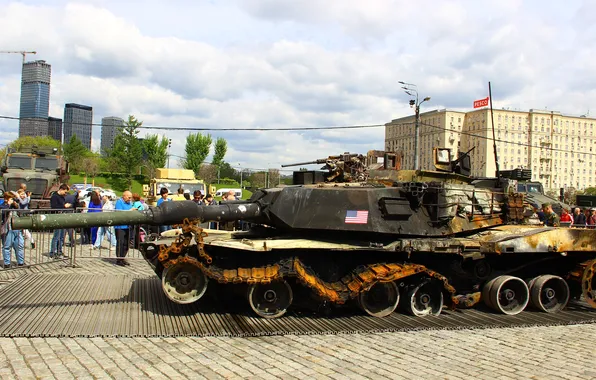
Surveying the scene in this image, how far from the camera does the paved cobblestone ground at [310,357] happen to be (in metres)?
5.69

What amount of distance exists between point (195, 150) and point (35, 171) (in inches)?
1818

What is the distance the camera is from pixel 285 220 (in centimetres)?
858

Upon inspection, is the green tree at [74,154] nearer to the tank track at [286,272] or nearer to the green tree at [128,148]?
the green tree at [128,148]

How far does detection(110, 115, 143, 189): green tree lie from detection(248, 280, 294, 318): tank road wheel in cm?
5324

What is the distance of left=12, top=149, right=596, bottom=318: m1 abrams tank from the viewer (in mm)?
7953

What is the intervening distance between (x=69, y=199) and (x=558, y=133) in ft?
251

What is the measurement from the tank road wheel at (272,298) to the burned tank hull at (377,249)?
2cm

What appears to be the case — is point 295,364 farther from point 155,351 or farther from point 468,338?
point 468,338

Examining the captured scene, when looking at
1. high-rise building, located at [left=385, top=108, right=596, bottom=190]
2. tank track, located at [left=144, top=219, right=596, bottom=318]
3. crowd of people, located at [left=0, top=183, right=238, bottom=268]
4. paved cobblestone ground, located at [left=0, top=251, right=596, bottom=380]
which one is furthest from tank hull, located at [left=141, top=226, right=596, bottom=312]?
high-rise building, located at [left=385, top=108, right=596, bottom=190]

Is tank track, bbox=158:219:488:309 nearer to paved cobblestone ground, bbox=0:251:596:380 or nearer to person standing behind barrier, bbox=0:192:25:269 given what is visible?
paved cobblestone ground, bbox=0:251:596:380

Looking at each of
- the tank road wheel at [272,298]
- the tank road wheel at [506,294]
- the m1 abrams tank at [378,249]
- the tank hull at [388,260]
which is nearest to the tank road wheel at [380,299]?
the m1 abrams tank at [378,249]

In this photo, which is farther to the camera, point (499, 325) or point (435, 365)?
point (499, 325)

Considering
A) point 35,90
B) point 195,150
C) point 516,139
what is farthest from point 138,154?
point 516,139

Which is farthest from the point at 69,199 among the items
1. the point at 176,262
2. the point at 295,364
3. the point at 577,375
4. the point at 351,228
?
the point at 577,375
